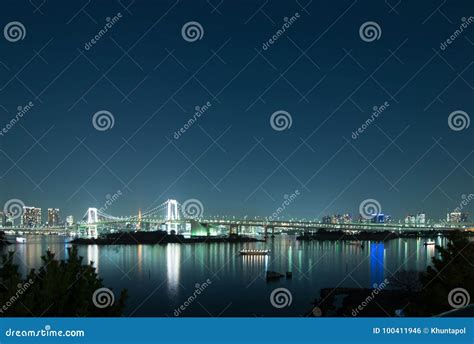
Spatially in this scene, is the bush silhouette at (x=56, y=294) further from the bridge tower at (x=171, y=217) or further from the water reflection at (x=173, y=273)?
the bridge tower at (x=171, y=217)

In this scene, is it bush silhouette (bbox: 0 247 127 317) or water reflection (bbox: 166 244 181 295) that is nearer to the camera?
bush silhouette (bbox: 0 247 127 317)

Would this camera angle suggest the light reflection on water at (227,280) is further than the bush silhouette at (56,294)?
Yes

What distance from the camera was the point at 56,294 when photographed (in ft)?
8.66

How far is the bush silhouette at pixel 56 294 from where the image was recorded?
8.02 ft

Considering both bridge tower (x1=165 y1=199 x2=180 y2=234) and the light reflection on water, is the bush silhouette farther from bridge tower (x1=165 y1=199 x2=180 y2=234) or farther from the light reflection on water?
bridge tower (x1=165 y1=199 x2=180 y2=234)

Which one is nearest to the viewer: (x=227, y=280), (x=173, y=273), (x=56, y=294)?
(x=56, y=294)

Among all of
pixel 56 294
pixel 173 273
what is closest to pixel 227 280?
pixel 173 273

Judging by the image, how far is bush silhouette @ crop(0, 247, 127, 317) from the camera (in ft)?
8.02

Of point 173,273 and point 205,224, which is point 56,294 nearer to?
point 173,273

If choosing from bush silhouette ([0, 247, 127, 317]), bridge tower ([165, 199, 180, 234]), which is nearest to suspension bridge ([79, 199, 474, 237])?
bridge tower ([165, 199, 180, 234])

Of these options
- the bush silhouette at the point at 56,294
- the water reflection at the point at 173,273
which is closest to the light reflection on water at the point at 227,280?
the water reflection at the point at 173,273

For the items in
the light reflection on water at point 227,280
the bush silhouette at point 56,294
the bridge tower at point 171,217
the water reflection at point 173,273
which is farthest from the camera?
the bridge tower at point 171,217
